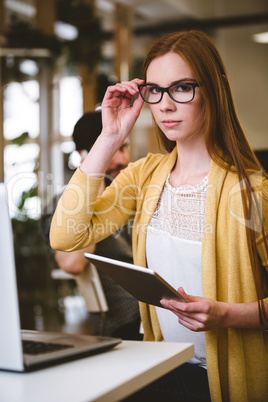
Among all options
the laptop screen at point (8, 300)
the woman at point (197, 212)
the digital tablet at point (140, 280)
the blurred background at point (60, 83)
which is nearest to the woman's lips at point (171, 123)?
the woman at point (197, 212)

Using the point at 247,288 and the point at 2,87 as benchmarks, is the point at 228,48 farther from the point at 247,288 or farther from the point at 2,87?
the point at 247,288

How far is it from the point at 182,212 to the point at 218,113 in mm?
270

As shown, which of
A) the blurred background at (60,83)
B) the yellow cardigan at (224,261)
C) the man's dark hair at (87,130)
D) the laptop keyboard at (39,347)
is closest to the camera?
the laptop keyboard at (39,347)

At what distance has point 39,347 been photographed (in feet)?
2.84

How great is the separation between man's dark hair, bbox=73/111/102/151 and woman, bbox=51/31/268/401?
0.40 metres

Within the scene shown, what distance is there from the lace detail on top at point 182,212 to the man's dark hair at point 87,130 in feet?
1.61

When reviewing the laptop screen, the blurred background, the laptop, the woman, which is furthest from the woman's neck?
the blurred background

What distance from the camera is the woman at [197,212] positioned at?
1.23 m

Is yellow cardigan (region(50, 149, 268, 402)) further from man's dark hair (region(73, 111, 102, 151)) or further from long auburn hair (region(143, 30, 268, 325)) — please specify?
man's dark hair (region(73, 111, 102, 151))

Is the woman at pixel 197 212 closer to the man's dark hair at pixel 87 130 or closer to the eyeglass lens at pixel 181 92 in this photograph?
the eyeglass lens at pixel 181 92

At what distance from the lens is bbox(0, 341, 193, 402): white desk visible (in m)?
0.67

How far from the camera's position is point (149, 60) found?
1.39m

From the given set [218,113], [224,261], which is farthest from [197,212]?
[218,113]

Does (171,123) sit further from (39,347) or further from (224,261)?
(39,347)
